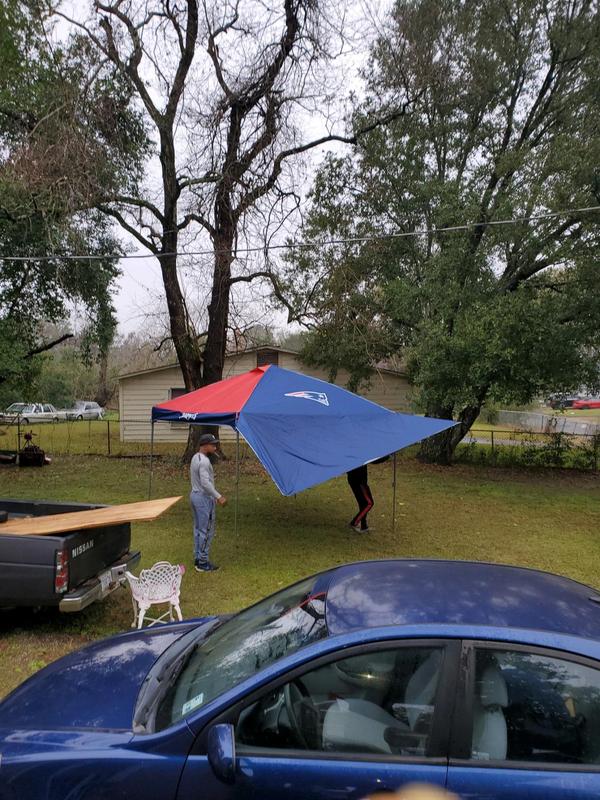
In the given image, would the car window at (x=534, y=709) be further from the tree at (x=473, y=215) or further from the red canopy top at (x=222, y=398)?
the tree at (x=473, y=215)

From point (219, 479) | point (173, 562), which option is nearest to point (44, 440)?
point (219, 479)

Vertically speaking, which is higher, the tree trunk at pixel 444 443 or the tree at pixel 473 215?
the tree at pixel 473 215

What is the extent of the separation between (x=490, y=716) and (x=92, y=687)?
184cm

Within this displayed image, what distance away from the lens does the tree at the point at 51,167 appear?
10.8 metres

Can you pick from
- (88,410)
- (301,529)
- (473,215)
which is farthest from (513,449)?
(88,410)

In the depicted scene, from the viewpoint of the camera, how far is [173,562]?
7.11 meters

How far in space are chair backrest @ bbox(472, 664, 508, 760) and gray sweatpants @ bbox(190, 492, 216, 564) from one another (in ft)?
17.0

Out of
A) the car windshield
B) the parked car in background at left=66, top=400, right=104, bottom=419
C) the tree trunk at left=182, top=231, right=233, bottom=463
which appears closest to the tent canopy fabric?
the car windshield

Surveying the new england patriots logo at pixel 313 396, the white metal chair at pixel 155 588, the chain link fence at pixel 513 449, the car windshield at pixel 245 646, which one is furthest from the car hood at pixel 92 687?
the chain link fence at pixel 513 449

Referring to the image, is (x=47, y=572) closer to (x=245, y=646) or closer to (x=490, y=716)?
(x=245, y=646)

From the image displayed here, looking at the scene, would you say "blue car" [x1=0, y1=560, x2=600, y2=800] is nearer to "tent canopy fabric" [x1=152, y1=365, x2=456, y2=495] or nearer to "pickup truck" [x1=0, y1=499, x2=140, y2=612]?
"pickup truck" [x1=0, y1=499, x2=140, y2=612]

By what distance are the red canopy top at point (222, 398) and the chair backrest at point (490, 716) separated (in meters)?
5.98

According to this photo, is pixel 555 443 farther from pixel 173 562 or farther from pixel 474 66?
pixel 173 562

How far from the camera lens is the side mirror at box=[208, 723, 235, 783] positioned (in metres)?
1.80
